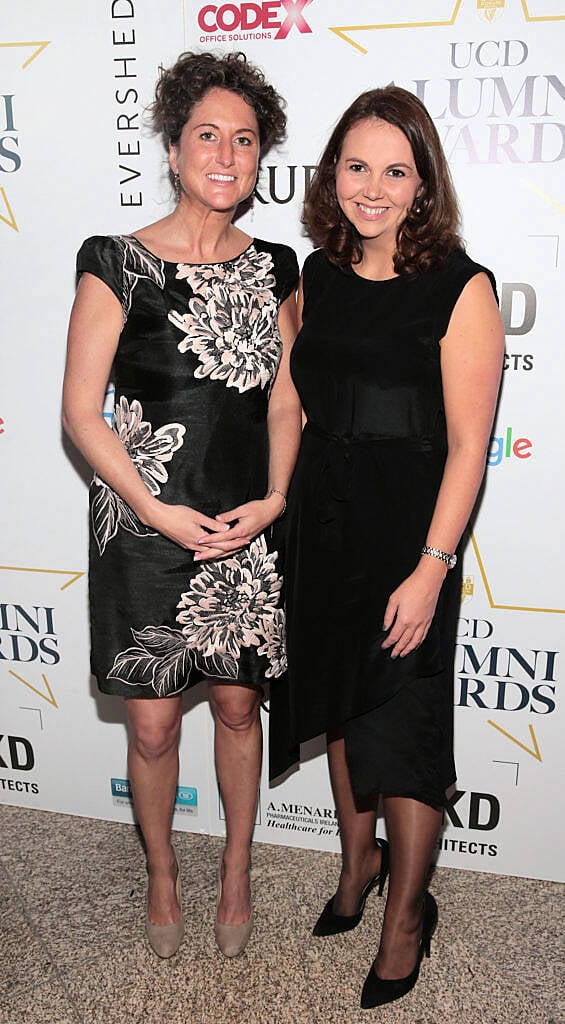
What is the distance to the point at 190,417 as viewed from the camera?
73.1 inches

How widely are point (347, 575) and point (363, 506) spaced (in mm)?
146

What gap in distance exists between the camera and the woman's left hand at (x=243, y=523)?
6.13 ft

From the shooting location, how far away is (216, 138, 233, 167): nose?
5.90 ft

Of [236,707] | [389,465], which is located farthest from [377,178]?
[236,707]

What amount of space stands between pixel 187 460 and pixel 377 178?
25.6 inches

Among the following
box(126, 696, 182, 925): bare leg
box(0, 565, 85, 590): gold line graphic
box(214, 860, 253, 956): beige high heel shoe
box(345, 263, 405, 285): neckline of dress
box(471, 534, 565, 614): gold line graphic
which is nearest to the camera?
box(345, 263, 405, 285): neckline of dress

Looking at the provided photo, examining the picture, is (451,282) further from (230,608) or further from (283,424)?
(230,608)

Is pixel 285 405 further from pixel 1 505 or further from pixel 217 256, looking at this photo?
pixel 1 505

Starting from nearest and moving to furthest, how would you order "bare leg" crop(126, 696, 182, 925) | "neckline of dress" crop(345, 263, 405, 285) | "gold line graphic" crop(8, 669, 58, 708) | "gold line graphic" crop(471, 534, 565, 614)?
"neckline of dress" crop(345, 263, 405, 285) → "bare leg" crop(126, 696, 182, 925) → "gold line graphic" crop(471, 534, 565, 614) → "gold line graphic" crop(8, 669, 58, 708)

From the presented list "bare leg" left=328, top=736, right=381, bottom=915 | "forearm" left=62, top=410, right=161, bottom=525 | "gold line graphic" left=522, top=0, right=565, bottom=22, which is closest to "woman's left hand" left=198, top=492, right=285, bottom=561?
"forearm" left=62, top=410, right=161, bottom=525

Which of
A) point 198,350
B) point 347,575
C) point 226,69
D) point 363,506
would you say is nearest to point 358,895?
point 347,575

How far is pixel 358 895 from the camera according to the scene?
2.26m

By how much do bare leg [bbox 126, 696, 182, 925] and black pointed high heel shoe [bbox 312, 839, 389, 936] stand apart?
349 mm

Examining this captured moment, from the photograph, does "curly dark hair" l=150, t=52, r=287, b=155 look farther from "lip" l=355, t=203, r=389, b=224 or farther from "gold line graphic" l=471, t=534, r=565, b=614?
"gold line graphic" l=471, t=534, r=565, b=614
